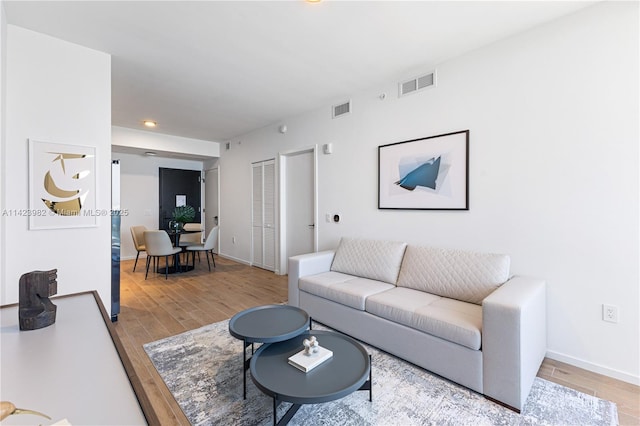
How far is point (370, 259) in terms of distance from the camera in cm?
313

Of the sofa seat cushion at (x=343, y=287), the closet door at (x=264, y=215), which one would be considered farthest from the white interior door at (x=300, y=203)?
the sofa seat cushion at (x=343, y=287)

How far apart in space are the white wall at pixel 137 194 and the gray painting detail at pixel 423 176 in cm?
582

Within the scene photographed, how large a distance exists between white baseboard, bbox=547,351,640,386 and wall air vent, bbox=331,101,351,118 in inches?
127

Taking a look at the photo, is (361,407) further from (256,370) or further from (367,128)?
(367,128)

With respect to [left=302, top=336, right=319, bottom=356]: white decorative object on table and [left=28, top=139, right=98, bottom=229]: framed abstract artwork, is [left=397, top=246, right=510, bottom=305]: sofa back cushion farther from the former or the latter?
[left=28, top=139, right=98, bottom=229]: framed abstract artwork

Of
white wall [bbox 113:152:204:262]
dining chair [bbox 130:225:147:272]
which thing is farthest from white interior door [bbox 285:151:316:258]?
white wall [bbox 113:152:204:262]

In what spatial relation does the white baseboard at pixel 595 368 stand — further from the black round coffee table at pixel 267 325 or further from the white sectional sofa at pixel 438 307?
the black round coffee table at pixel 267 325

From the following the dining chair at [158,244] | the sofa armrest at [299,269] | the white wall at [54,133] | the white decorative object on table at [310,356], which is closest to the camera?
the white decorative object on table at [310,356]

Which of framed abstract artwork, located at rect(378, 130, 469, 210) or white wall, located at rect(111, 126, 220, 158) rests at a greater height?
white wall, located at rect(111, 126, 220, 158)

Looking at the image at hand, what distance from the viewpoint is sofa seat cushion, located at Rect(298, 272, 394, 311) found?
8.48 ft

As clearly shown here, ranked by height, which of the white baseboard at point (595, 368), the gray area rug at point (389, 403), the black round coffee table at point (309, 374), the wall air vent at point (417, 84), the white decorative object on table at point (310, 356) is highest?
the wall air vent at point (417, 84)

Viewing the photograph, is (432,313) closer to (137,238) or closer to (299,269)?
(299,269)

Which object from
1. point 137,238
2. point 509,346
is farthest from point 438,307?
point 137,238

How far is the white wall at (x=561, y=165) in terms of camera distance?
2.01 meters
